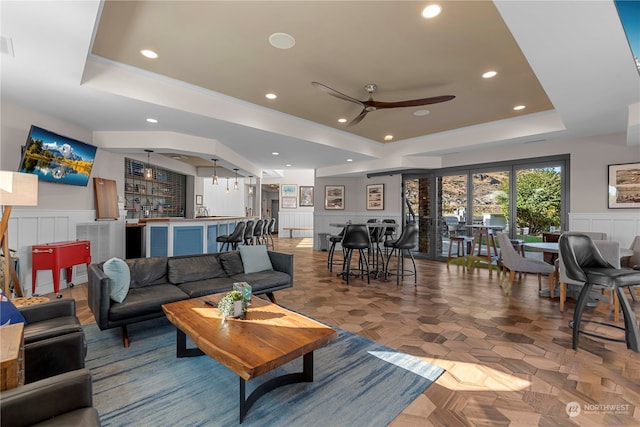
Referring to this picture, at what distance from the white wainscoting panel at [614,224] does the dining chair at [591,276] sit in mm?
3082

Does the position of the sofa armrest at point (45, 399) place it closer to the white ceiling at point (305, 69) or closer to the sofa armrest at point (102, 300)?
the sofa armrest at point (102, 300)

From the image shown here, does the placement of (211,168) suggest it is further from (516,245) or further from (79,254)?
(516,245)

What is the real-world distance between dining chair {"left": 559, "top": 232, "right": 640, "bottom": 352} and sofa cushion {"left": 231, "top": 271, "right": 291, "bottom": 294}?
2.90 m

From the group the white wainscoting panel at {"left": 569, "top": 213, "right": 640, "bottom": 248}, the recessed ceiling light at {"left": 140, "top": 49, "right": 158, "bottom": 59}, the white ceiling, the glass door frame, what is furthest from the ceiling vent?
the white wainscoting panel at {"left": 569, "top": 213, "right": 640, "bottom": 248}

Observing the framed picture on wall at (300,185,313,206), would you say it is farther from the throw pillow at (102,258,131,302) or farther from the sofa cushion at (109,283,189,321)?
the throw pillow at (102,258,131,302)

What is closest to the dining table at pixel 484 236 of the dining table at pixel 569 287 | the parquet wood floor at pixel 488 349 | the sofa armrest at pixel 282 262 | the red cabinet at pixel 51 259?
the parquet wood floor at pixel 488 349

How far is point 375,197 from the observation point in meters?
8.60

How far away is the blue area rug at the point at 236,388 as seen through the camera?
170 cm

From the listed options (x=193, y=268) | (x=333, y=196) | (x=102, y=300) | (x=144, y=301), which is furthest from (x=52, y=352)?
(x=333, y=196)

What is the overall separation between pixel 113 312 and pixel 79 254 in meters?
2.58

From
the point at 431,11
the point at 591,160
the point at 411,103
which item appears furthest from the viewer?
the point at 591,160

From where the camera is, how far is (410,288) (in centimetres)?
458

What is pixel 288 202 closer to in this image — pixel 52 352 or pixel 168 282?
pixel 168 282

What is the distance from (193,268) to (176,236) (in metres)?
2.39
